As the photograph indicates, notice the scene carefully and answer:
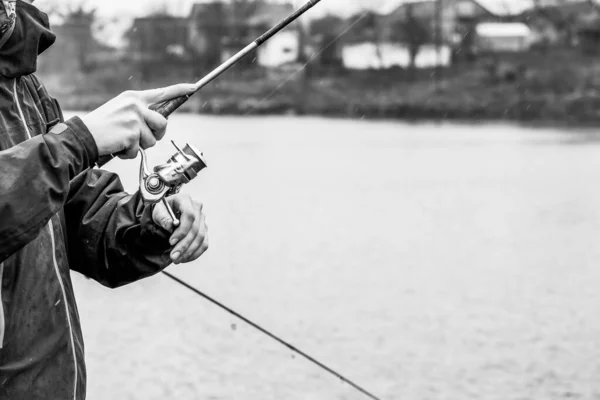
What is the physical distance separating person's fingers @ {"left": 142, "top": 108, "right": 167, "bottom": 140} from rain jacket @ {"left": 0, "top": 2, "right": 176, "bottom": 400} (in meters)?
0.12

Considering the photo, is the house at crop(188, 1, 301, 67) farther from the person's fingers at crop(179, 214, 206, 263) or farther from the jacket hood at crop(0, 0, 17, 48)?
the jacket hood at crop(0, 0, 17, 48)

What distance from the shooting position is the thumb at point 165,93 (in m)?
2.04

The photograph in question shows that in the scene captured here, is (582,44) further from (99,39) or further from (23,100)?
(23,100)

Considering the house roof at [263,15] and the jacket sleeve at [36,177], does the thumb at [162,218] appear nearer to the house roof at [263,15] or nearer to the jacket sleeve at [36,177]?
the jacket sleeve at [36,177]

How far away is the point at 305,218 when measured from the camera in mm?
14234

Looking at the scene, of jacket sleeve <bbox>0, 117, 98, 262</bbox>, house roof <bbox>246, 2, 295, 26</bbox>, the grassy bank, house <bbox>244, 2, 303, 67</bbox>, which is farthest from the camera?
house roof <bbox>246, 2, 295, 26</bbox>

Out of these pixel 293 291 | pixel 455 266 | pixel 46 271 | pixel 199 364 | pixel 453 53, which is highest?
pixel 46 271

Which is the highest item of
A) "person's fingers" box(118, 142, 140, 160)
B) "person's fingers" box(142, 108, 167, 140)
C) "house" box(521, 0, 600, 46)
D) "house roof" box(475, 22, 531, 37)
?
"person's fingers" box(142, 108, 167, 140)

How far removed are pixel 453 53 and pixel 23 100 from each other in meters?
56.1

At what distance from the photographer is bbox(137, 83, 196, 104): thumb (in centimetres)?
204

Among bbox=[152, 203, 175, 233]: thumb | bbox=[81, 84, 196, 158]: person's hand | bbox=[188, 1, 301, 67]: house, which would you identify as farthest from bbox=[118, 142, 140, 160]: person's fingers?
bbox=[188, 1, 301, 67]: house

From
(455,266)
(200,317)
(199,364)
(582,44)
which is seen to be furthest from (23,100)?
(582,44)

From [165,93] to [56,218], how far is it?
0.34 metres

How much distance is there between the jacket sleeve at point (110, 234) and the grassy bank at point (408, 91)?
36.9 meters
